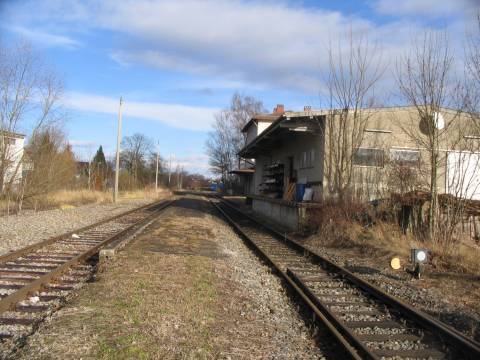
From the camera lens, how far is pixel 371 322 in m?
6.13

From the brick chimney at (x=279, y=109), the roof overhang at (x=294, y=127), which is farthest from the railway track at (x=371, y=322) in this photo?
the brick chimney at (x=279, y=109)

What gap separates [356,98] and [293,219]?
540cm

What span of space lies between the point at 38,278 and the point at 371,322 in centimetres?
533

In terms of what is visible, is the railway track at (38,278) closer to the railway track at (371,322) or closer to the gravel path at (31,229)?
the gravel path at (31,229)

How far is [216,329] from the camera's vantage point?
5477 millimetres

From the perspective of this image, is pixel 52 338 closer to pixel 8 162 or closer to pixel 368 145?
pixel 368 145

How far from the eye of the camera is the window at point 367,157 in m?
18.1

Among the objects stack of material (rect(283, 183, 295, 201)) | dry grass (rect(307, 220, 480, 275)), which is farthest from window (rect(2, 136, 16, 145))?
dry grass (rect(307, 220, 480, 275))

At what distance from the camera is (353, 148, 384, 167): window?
18.1m

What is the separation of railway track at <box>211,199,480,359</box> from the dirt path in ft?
1.31

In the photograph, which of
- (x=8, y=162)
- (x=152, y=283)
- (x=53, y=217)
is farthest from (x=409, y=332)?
(x=8, y=162)

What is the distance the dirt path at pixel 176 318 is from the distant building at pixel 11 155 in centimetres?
1481

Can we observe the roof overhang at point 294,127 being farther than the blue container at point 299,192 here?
No

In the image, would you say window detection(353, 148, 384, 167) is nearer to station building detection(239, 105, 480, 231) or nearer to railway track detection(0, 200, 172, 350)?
station building detection(239, 105, 480, 231)
